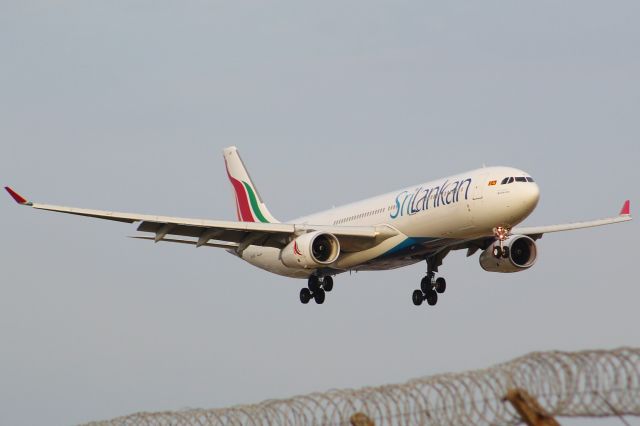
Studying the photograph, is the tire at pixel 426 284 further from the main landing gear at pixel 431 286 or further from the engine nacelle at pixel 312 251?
the engine nacelle at pixel 312 251

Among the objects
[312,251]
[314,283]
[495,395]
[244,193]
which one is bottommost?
[495,395]

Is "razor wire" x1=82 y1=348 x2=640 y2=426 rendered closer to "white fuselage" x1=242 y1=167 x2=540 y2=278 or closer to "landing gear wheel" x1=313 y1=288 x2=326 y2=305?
"white fuselage" x1=242 y1=167 x2=540 y2=278

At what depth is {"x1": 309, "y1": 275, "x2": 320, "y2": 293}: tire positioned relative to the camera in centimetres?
4947

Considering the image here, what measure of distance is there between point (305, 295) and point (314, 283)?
1.25 m

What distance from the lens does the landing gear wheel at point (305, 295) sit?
50325 millimetres

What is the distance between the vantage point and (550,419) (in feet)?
40.4

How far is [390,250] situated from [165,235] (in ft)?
31.1

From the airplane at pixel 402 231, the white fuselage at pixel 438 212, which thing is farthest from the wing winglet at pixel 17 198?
the white fuselage at pixel 438 212

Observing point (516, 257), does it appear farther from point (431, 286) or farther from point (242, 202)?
point (242, 202)

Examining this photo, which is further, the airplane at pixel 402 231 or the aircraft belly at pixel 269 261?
the aircraft belly at pixel 269 261

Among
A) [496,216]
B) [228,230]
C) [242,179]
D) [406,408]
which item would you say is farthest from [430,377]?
[242,179]

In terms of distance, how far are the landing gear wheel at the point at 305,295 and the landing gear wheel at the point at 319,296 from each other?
463 millimetres

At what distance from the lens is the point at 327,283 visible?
4953 cm

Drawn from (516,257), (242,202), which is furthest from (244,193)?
(516,257)
